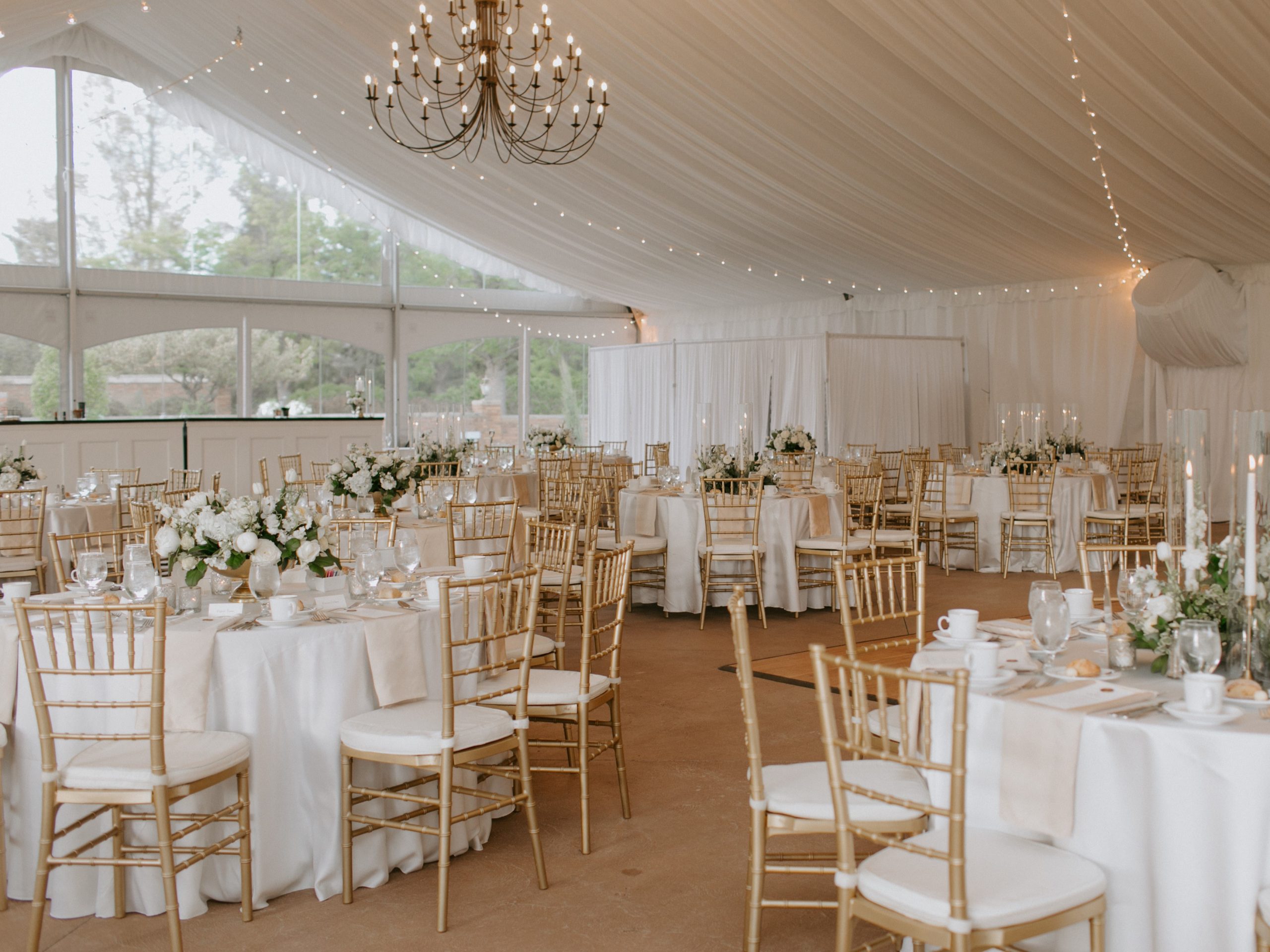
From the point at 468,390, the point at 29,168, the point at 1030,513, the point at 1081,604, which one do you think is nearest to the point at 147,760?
the point at 1081,604

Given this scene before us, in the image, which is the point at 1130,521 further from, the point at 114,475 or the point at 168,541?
the point at 114,475

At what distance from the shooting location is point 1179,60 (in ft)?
25.7

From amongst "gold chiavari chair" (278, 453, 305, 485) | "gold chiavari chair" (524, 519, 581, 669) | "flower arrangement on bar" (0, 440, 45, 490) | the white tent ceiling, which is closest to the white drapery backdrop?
the white tent ceiling

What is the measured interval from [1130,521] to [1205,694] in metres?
8.44

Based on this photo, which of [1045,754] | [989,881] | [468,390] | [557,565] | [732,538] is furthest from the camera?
[468,390]

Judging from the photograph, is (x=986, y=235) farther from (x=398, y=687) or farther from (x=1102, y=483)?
(x=398, y=687)

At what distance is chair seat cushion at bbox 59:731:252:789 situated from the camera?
3268mm

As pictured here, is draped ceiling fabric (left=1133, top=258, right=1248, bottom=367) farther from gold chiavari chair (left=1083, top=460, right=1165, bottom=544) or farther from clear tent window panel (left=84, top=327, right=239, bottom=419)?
clear tent window panel (left=84, top=327, right=239, bottom=419)

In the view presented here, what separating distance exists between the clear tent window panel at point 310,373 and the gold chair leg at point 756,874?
15.1 metres

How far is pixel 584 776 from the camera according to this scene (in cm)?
407

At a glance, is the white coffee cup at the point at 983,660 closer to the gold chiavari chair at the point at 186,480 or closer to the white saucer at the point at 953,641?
the white saucer at the point at 953,641

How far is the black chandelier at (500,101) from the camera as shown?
8.25m

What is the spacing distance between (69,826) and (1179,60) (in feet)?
25.6

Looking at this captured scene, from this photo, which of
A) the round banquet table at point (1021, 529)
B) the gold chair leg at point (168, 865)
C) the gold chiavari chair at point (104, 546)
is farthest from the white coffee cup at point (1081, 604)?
the round banquet table at point (1021, 529)
